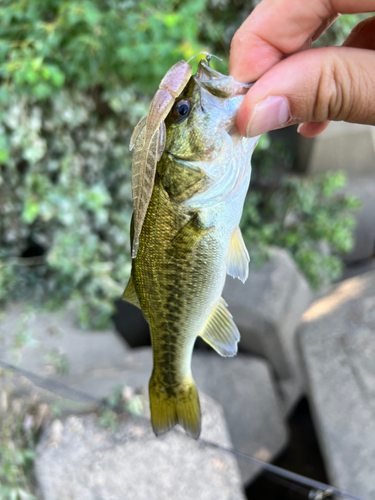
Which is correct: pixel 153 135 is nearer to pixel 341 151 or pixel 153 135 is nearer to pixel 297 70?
pixel 297 70

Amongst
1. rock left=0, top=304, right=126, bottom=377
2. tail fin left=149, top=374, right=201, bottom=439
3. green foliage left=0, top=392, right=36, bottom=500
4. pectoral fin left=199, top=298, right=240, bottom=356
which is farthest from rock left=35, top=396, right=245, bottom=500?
pectoral fin left=199, top=298, right=240, bottom=356

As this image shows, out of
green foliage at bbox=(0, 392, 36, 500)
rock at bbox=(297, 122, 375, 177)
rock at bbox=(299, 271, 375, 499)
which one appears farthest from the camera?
rock at bbox=(297, 122, 375, 177)

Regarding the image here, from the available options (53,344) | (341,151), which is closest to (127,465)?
(53,344)

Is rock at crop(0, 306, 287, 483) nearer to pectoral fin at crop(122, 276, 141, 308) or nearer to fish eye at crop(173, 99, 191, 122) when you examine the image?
pectoral fin at crop(122, 276, 141, 308)

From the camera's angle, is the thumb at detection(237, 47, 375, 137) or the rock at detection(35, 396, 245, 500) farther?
the rock at detection(35, 396, 245, 500)

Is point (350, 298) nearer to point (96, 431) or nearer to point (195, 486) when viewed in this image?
point (195, 486)

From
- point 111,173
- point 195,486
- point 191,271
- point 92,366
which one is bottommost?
point 92,366

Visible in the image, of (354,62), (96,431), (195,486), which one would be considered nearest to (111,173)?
(96,431)
